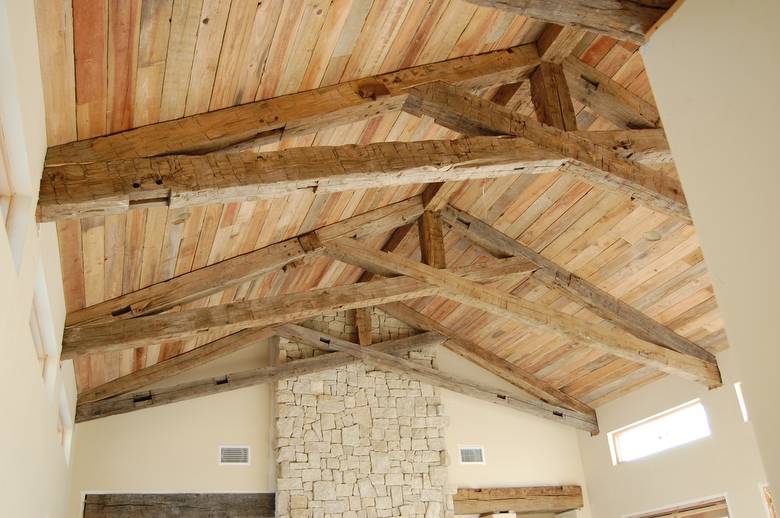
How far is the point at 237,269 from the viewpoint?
6074mm

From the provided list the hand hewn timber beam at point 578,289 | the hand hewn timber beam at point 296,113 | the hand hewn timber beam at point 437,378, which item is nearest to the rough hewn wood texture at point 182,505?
the hand hewn timber beam at point 437,378

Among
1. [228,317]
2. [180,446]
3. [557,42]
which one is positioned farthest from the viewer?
[180,446]

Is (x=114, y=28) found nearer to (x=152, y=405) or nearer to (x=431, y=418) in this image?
(x=152, y=405)

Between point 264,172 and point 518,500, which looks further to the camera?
point 518,500

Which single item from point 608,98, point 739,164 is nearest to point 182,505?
point 608,98

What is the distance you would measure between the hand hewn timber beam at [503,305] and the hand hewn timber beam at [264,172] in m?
2.00

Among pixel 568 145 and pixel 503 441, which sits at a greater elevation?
pixel 568 145

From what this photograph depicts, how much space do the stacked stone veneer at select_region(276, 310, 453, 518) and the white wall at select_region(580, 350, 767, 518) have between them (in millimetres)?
1967

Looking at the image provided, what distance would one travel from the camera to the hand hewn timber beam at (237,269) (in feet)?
18.3

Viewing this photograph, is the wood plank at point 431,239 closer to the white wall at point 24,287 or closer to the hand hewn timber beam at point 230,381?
the hand hewn timber beam at point 230,381

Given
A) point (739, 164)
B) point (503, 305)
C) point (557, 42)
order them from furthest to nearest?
1. point (503, 305)
2. point (557, 42)
3. point (739, 164)

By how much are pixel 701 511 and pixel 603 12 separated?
20.5ft

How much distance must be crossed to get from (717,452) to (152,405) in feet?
18.5

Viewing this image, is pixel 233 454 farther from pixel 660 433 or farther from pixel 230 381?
pixel 660 433
